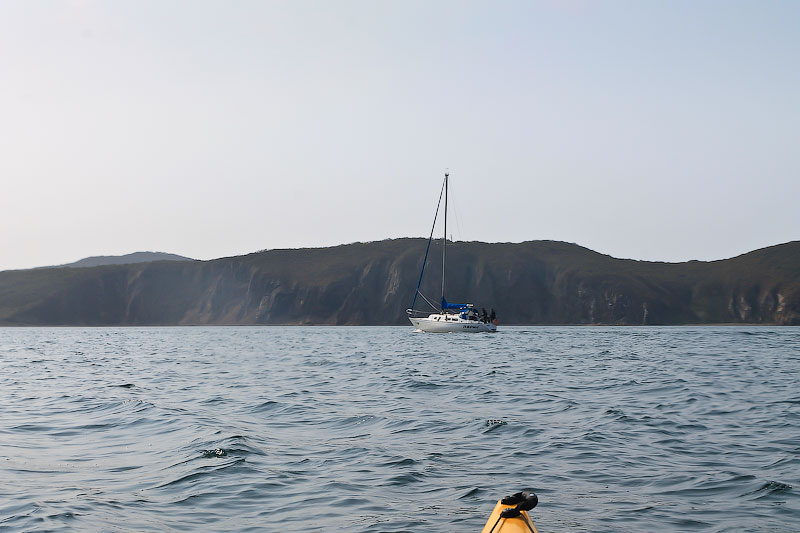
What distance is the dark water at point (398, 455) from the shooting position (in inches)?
413

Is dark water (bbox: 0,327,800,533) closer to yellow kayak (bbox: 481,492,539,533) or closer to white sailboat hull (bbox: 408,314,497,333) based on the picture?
yellow kayak (bbox: 481,492,539,533)

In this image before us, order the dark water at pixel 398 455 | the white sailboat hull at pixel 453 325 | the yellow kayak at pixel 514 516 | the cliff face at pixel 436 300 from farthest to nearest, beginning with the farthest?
1. the cliff face at pixel 436 300
2. the white sailboat hull at pixel 453 325
3. the dark water at pixel 398 455
4. the yellow kayak at pixel 514 516

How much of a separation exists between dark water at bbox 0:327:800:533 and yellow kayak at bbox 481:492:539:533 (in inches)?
107

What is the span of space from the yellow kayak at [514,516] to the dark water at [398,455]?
2.72 m

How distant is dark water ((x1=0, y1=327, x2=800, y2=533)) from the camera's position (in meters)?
10.5

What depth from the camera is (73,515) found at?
10.5 m

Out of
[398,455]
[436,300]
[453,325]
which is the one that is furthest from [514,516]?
[436,300]

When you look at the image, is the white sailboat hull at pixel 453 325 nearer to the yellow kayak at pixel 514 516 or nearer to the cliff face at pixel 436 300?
the yellow kayak at pixel 514 516

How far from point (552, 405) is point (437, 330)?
2852 inches

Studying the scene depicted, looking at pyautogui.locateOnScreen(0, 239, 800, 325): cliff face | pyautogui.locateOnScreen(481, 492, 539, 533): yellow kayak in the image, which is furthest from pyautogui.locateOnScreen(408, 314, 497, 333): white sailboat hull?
pyautogui.locateOnScreen(0, 239, 800, 325): cliff face

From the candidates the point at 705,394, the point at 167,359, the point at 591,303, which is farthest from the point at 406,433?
the point at 591,303

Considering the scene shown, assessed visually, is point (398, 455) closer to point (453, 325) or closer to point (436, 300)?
point (453, 325)

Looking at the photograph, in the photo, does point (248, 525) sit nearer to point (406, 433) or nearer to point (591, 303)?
point (406, 433)

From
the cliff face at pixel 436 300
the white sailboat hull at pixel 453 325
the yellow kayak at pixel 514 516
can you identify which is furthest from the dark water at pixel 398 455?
the cliff face at pixel 436 300
